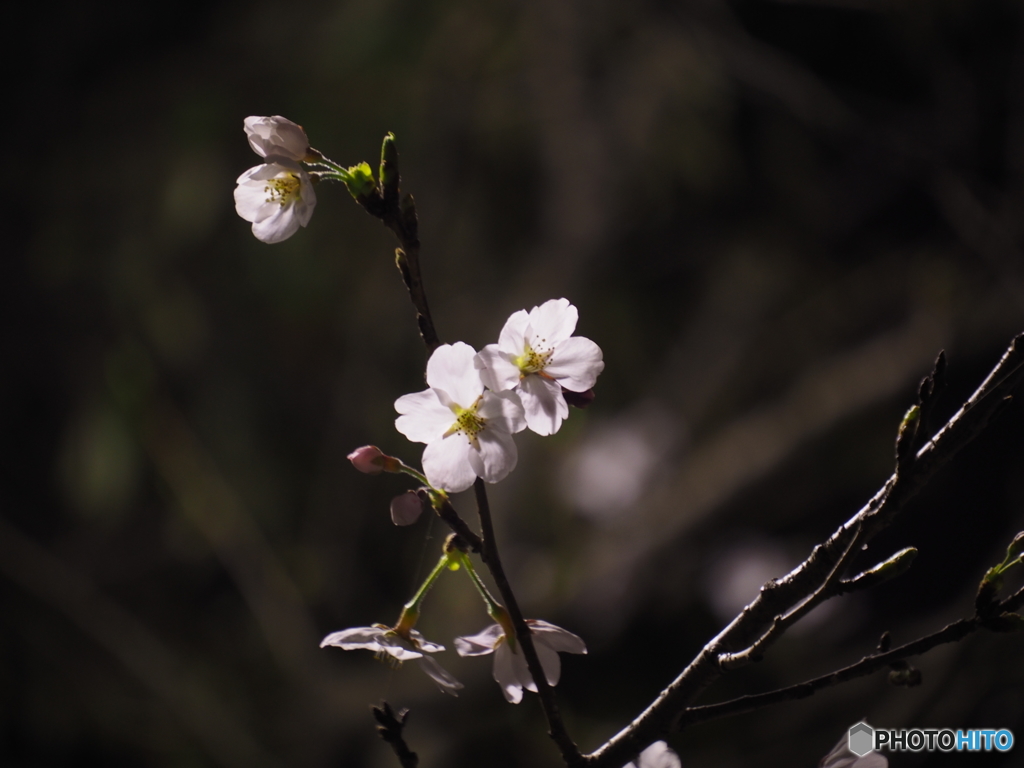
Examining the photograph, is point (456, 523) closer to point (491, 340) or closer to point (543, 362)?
point (543, 362)

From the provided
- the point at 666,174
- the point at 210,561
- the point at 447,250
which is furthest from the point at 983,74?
the point at 210,561

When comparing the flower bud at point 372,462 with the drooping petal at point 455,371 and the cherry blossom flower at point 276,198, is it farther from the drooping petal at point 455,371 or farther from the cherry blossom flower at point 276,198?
the cherry blossom flower at point 276,198

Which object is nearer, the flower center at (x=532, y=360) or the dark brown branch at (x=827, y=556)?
the dark brown branch at (x=827, y=556)

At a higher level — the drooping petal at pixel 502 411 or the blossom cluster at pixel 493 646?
the drooping petal at pixel 502 411

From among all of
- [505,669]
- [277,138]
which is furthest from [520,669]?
[277,138]

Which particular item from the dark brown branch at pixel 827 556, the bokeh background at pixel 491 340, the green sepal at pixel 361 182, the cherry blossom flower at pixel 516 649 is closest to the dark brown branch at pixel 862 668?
the dark brown branch at pixel 827 556

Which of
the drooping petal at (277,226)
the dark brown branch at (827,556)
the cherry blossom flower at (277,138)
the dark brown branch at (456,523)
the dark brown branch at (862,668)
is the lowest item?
the dark brown branch at (862,668)

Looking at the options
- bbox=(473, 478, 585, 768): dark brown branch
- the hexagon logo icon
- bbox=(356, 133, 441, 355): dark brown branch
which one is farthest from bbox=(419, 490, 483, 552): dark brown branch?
the hexagon logo icon

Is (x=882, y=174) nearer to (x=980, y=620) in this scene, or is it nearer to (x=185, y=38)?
(x=980, y=620)
